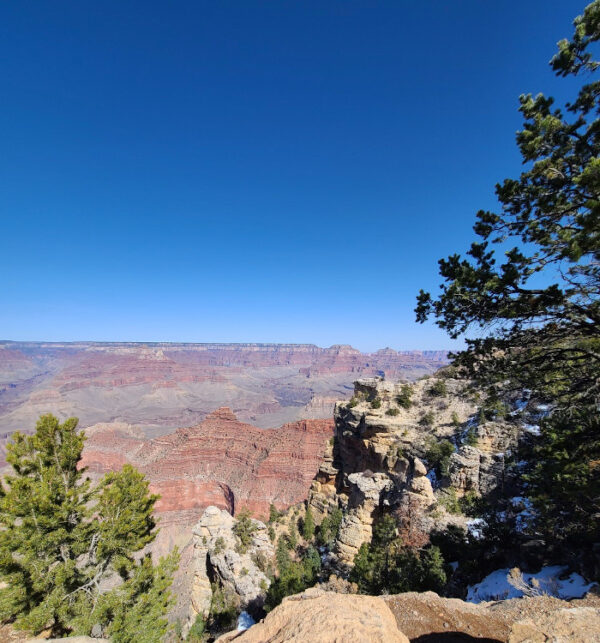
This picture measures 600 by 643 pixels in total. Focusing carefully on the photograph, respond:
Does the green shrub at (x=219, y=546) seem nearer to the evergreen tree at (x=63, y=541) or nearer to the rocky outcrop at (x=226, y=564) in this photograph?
the rocky outcrop at (x=226, y=564)

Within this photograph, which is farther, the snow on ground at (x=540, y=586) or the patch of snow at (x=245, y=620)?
the patch of snow at (x=245, y=620)

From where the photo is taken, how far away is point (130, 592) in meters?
11.4

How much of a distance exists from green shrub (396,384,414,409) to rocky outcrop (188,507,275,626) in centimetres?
2028

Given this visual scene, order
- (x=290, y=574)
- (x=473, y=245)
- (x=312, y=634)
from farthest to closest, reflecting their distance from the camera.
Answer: (x=290, y=574), (x=473, y=245), (x=312, y=634)

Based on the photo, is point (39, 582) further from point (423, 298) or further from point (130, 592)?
point (423, 298)

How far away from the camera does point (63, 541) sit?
10.6 meters

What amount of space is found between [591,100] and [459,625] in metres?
12.4

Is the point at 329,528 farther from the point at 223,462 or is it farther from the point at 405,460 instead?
the point at 223,462

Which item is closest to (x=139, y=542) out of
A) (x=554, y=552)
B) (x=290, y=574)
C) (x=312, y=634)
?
(x=312, y=634)

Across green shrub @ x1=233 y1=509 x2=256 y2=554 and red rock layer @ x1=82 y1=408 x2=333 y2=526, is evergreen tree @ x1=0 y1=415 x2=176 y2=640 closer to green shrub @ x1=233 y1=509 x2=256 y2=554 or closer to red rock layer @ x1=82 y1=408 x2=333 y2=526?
green shrub @ x1=233 y1=509 x2=256 y2=554

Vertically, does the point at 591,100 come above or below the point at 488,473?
above

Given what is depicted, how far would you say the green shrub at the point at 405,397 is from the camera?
31.0 m

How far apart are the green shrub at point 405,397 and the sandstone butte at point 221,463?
122 feet

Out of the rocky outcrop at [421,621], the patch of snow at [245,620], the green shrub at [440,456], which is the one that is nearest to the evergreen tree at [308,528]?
the patch of snow at [245,620]
